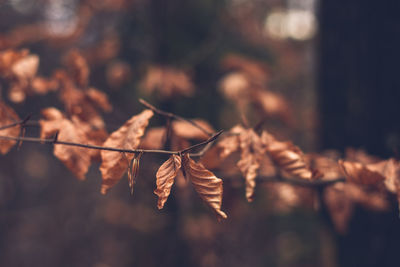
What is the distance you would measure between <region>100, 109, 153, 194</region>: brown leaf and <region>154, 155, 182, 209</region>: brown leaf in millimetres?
111

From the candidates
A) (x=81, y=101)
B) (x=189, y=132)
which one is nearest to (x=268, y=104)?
(x=189, y=132)

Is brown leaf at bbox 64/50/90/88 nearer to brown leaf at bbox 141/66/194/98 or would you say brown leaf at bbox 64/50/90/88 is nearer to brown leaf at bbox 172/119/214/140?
brown leaf at bbox 172/119/214/140

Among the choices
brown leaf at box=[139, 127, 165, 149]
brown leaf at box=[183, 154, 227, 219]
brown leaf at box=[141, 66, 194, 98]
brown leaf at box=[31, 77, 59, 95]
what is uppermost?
brown leaf at box=[141, 66, 194, 98]

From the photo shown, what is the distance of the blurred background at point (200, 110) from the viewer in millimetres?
1337

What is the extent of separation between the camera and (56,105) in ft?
7.55

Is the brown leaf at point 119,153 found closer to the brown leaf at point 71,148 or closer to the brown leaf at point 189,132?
the brown leaf at point 71,148

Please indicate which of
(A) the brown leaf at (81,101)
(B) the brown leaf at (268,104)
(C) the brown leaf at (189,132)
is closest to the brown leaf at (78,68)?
(A) the brown leaf at (81,101)

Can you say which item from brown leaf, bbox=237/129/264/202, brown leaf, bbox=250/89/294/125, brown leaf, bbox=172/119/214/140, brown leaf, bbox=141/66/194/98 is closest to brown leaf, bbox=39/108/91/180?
brown leaf, bbox=172/119/214/140

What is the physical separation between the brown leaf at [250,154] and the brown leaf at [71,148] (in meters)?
0.47

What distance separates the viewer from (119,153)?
725 millimetres

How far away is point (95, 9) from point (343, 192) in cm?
218

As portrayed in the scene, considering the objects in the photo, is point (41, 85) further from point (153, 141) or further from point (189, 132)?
point (189, 132)

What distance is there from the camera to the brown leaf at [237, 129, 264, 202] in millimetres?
806

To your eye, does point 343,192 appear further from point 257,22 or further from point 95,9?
point 257,22
